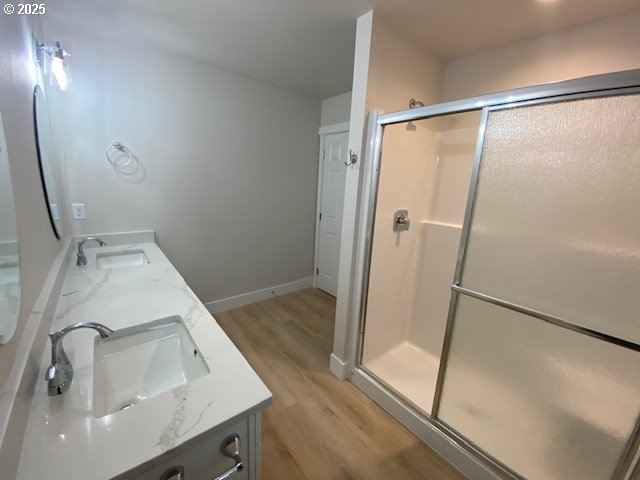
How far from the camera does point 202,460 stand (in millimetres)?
681

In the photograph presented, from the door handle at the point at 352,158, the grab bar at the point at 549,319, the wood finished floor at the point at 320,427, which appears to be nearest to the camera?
the grab bar at the point at 549,319

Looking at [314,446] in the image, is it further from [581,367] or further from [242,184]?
[242,184]

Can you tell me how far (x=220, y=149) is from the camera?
2535 millimetres

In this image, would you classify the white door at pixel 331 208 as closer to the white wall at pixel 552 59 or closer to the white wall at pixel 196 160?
the white wall at pixel 196 160

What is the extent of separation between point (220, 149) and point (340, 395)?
237 cm

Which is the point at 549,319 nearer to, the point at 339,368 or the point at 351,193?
the point at 351,193

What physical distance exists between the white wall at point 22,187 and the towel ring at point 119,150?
2.55ft

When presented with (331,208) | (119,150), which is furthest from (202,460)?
(331,208)

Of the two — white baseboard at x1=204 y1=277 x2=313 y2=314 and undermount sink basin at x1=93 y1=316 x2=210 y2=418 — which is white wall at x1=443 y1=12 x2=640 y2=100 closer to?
undermount sink basin at x1=93 y1=316 x2=210 y2=418

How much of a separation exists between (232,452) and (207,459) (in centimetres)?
6

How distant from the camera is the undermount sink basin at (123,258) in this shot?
6.21 feet

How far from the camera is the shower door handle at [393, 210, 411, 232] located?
1915 millimetres

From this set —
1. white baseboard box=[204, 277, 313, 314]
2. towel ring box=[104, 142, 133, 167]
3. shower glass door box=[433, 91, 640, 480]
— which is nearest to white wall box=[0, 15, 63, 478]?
towel ring box=[104, 142, 133, 167]

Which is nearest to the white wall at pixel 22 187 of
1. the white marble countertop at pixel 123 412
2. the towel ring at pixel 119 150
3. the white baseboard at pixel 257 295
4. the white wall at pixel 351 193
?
the white marble countertop at pixel 123 412
